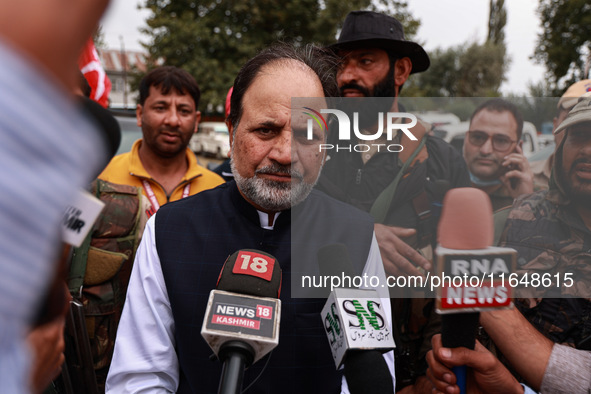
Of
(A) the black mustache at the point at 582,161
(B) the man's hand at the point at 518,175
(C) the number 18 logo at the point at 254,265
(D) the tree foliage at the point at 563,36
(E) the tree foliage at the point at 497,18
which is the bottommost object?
(C) the number 18 logo at the point at 254,265

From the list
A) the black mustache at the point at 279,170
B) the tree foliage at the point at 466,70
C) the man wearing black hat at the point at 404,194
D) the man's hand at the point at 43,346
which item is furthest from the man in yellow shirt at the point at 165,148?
the tree foliage at the point at 466,70

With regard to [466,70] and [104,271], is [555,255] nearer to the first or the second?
[104,271]

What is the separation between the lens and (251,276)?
1.14 metres

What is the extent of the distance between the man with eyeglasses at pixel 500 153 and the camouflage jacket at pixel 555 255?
3.0 inches

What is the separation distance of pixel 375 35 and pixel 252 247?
167 cm

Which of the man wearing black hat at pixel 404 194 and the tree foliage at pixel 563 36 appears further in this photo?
the tree foliage at pixel 563 36

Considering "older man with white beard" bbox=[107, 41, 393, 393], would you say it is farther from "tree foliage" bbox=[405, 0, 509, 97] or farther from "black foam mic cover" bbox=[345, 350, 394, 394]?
"tree foliage" bbox=[405, 0, 509, 97]

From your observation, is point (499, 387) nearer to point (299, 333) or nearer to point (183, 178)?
point (299, 333)

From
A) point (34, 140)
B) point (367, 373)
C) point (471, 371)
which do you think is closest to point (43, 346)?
point (34, 140)

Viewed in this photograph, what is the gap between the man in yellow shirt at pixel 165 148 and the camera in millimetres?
3393

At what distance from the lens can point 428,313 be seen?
2184mm

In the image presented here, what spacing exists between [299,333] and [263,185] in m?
0.56

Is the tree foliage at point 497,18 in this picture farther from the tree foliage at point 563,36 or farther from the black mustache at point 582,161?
the black mustache at point 582,161

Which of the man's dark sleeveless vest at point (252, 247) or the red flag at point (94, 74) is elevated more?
the red flag at point (94, 74)
